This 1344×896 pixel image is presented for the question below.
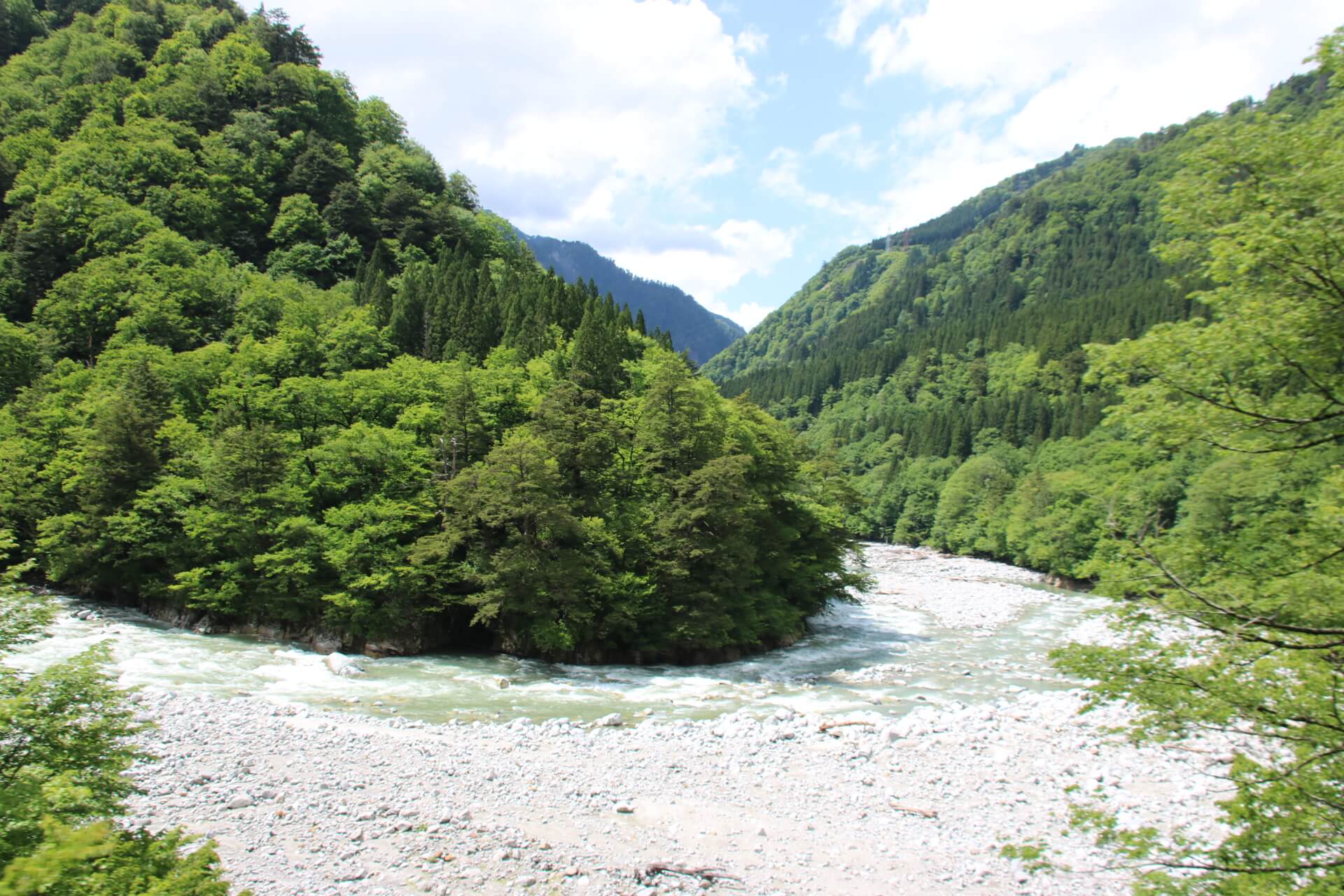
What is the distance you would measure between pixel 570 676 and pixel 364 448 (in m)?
14.0

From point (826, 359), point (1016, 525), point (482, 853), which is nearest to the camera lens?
point (482, 853)

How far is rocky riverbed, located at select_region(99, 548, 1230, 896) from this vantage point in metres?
13.5

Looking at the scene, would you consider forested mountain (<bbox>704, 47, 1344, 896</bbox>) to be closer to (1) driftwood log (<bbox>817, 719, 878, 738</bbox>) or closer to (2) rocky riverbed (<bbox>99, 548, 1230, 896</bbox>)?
(2) rocky riverbed (<bbox>99, 548, 1230, 896</bbox>)

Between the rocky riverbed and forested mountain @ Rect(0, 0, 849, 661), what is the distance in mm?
8306

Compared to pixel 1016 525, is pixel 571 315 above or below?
above

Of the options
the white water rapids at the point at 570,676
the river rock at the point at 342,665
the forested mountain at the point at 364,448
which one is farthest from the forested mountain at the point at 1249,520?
the river rock at the point at 342,665

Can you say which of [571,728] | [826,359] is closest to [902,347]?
[826,359]

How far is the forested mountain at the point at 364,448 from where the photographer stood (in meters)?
29.9

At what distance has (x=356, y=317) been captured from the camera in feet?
140

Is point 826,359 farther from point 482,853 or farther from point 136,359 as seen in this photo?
point 482,853

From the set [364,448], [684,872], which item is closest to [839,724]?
[684,872]

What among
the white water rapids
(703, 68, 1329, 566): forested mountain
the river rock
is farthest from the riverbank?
(703, 68, 1329, 566): forested mountain

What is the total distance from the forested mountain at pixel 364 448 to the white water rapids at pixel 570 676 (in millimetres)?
1769

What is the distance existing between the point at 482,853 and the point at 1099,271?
648ft
